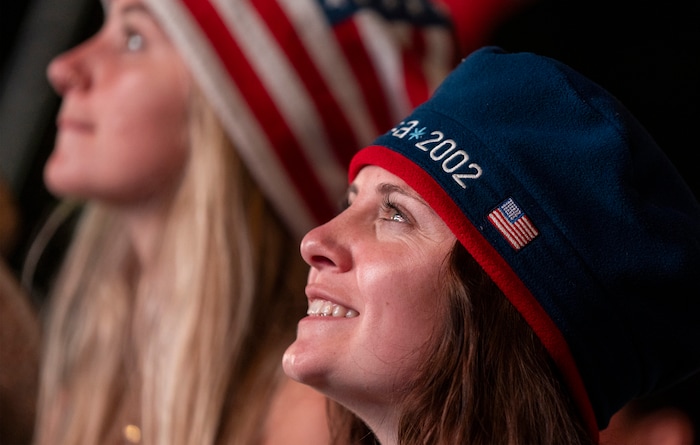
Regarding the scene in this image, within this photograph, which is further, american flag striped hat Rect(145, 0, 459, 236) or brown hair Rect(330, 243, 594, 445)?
american flag striped hat Rect(145, 0, 459, 236)

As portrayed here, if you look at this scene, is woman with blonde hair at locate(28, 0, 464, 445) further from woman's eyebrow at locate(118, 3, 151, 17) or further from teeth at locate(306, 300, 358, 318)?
teeth at locate(306, 300, 358, 318)

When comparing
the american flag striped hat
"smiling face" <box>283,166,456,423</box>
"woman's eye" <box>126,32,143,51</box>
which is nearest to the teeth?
"smiling face" <box>283,166,456,423</box>

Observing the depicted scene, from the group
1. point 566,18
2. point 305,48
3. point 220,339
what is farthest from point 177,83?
point 566,18

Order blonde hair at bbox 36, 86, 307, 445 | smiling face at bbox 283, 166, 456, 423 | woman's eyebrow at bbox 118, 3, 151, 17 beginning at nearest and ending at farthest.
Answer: smiling face at bbox 283, 166, 456, 423 < blonde hair at bbox 36, 86, 307, 445 < woman's eyebrow at bbox 118, 3, 151, 17

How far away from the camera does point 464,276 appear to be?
1042 millimetres

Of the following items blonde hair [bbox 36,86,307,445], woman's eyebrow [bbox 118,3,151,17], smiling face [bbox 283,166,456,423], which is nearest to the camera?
smiling face [bbox 283,166,456,423]

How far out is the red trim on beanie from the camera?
1.04 m

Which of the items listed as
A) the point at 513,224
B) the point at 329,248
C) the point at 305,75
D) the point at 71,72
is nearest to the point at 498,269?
the point at 513,224

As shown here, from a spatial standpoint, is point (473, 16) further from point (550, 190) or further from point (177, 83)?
point (550, 190)

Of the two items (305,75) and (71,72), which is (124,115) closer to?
(71,72)

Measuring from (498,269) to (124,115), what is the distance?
830 mm

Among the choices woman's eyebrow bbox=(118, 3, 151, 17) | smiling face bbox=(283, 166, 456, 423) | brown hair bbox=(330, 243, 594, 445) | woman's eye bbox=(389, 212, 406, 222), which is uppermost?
woman's eyebrow bbox=(118, 3, 151, 17)

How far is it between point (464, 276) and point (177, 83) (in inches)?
31.1

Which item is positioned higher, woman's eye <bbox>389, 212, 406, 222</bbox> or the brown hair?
woman's eye <bbox>389, 212, 406, 222</bbox>
